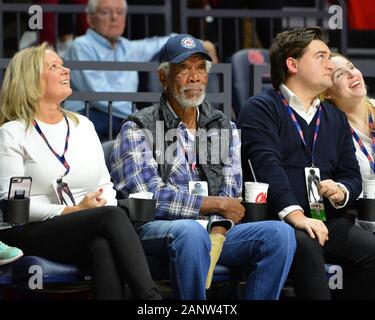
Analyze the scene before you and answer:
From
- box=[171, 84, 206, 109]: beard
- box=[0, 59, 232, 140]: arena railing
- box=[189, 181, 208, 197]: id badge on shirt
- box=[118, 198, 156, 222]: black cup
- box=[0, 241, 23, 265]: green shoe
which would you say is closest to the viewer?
box=[0, 241, 23, 265]: green shoe

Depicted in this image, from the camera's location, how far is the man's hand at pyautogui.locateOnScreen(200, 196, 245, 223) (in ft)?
17.6

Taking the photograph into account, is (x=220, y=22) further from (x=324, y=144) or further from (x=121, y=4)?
(x=324, y=144)

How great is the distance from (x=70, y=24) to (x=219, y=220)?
3.55m

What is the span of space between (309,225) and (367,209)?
1.26 feet

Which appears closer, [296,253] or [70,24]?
[296,253]

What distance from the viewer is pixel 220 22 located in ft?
28.3

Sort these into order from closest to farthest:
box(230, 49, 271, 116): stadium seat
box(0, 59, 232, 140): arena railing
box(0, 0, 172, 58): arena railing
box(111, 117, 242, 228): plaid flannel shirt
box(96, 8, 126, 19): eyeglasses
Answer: box(111, 117, 242, 228): plaid flannel shirt
box(0, 59, 232, 140): arena railing
box(230, 49, 271, 116): stadium seat
box(96, 8, 126, 19): eyeglasses
box(0, 0, 172, 58): arena railing

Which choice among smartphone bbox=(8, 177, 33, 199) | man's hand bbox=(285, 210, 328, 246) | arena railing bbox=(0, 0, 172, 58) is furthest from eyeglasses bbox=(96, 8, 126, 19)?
smartphone bbox=(8, 177, 33, 199)

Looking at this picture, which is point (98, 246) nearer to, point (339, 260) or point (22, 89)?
point (22, 89)

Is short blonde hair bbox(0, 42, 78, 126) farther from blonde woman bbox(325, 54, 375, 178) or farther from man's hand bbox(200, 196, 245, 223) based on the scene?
blonde woman bbox(325, 54, 375, 178)

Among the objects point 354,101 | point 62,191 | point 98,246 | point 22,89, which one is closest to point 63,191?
point 62,191

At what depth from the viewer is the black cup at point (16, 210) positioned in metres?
4.91
